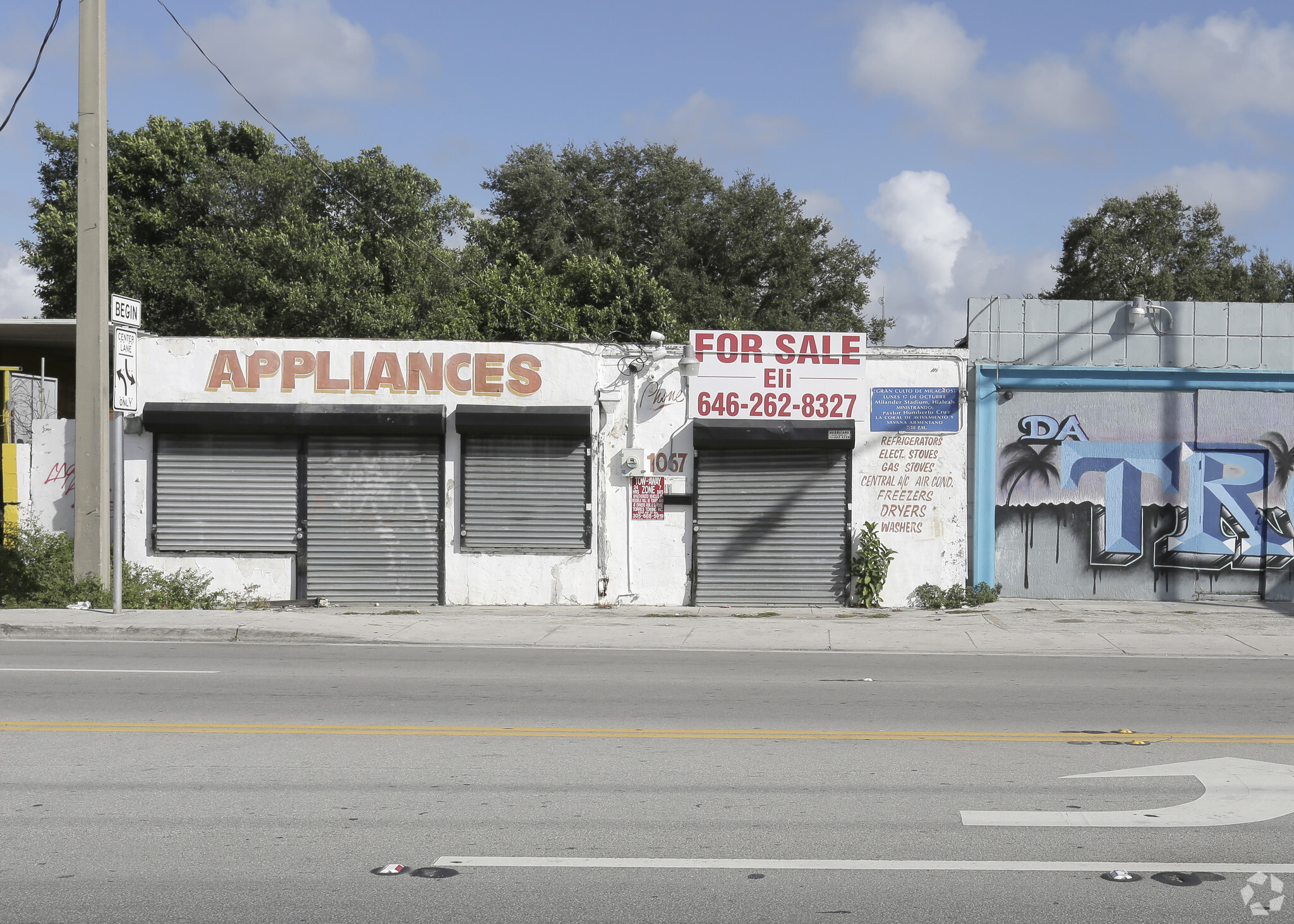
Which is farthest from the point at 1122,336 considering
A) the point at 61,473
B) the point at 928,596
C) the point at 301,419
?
the point at 61,473

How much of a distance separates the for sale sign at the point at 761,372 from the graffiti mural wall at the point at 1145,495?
3055 mm

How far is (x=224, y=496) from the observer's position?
56.7 ft

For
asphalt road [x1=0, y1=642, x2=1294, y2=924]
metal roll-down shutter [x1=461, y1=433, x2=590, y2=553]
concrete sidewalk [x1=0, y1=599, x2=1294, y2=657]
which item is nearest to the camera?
asphalt road [x1=0, y1=642, x2=1294, y2=924]

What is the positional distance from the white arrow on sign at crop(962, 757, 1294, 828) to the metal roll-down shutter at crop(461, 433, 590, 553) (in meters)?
11.1

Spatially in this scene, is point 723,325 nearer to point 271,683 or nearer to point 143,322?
point 143,322

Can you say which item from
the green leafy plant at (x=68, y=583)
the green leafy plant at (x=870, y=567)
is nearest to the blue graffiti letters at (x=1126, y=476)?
the green leafy plant at (x=870, y=567)

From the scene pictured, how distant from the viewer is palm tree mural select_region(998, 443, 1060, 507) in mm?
17391

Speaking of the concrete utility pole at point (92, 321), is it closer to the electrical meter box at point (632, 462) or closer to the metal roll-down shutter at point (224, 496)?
the metal roll-down shutter at point (224, 496)

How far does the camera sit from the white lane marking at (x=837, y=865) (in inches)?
209

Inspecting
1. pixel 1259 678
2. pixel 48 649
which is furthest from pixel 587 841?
pixel 48 649

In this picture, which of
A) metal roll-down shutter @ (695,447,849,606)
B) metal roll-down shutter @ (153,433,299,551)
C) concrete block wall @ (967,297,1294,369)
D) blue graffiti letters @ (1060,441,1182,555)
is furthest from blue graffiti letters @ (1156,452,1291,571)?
metal roll-down shutter @ (153,433,299,551)

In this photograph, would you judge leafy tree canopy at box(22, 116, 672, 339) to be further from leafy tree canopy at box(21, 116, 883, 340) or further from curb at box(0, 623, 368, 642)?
curb at box(0, 623, 368, 642)

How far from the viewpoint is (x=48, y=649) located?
1216 cm

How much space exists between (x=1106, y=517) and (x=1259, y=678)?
6.61 m
